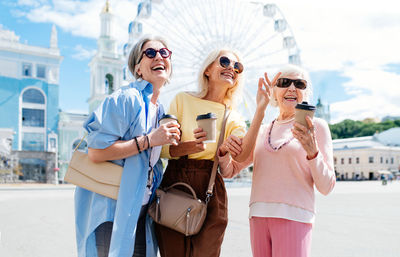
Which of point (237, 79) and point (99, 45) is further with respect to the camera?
point (99, 45)

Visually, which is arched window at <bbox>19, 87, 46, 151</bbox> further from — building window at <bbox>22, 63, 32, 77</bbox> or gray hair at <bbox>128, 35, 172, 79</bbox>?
gray hair at <bbox>128, 35, 172, 79</bbox>

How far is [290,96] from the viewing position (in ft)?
9.89

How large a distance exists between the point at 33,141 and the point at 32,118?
8.72 ft

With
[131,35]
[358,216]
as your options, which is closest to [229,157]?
[358,216]

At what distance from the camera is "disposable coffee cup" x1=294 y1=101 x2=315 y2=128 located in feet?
7.76

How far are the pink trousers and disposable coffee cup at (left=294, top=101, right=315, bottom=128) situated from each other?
69 cm

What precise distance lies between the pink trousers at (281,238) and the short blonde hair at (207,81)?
93 cm

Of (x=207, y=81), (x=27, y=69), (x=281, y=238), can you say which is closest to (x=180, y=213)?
(x=281, y=238)

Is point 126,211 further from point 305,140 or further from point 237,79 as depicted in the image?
point 237,79

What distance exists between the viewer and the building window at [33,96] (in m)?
46.6

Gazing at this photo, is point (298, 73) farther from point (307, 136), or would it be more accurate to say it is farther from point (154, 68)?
point (154, 68)

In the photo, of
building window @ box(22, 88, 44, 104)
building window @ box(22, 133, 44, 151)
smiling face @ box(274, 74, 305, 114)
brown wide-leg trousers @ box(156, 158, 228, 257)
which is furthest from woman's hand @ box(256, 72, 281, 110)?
building window @ box(22, 88, 44, 104)

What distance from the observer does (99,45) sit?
2100 inches

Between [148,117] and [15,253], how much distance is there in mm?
4688
